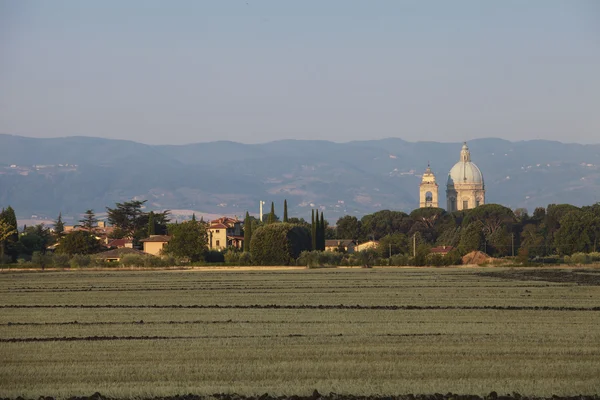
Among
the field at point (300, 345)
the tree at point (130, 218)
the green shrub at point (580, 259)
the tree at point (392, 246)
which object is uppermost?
the tree at point (130, 218)

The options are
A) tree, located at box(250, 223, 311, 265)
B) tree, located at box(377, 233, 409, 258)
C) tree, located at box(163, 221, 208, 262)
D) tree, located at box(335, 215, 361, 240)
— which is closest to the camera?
tree, located at box(250, 223, 311, 265)

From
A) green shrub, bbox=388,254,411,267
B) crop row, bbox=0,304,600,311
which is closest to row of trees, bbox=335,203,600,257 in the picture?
green shrub, bbox=388,254,411,267

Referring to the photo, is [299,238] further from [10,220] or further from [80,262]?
[10,220]

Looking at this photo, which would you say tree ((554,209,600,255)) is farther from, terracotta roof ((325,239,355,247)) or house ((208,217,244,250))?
house ((208,217,244,250))

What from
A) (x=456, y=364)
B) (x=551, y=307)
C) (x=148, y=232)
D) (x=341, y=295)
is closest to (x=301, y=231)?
(x=148, y=232)

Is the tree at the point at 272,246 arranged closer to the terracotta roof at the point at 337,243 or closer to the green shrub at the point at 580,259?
the green shrub at the point at 580,259

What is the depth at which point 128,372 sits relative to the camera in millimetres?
23500

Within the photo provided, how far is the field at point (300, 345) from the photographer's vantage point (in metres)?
22.1

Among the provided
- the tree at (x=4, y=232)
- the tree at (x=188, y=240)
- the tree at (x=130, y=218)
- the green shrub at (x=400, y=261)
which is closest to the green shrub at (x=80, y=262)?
the tree at (x=188, y=240)

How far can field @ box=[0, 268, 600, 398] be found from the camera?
22.1 metres

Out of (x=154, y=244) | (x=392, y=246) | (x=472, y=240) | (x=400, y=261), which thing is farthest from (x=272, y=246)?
(x=472, y=240)

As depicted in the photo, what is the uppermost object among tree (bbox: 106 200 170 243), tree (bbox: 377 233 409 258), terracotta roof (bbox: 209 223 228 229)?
tree (bbox: 106 200 170 243)

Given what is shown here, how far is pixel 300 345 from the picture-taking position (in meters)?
27.7

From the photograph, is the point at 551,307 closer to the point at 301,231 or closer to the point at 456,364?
the point at 456,364
